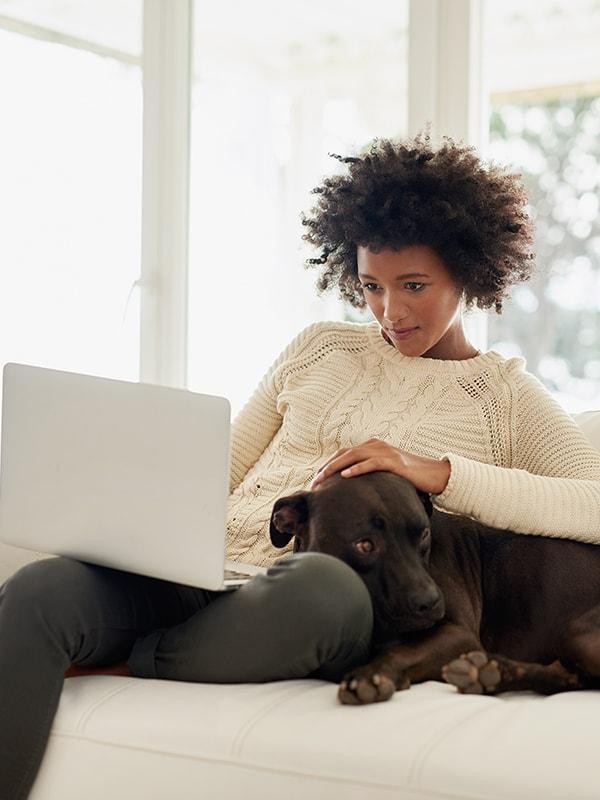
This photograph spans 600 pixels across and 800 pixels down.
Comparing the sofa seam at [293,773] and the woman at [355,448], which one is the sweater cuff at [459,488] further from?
the sofa seam at [293,773]

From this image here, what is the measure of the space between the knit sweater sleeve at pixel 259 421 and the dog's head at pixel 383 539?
0.55m

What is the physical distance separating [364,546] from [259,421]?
709 mm

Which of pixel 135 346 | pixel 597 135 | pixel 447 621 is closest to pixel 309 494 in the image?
pixel 447 621

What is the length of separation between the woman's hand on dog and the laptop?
0.23m

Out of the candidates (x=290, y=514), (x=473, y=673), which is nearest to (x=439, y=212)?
(x=290, y=514)

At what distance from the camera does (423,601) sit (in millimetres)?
1797

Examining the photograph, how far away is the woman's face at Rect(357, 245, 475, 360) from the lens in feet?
7.72

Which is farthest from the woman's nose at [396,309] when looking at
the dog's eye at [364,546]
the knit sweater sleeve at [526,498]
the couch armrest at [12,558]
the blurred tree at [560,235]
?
the blurred tree at [560,235]

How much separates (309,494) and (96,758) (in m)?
0.53

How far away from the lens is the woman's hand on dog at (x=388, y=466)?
1954 millimetres

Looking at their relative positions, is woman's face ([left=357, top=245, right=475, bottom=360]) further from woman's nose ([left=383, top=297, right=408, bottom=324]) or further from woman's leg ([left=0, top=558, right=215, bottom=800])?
woman's leg ([left=0, top=558, right=215, bottom=800])

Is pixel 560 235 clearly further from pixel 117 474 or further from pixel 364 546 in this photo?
pixel 117 474

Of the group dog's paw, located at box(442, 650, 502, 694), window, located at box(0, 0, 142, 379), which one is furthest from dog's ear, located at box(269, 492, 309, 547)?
window, located at box(0, 0, 142, 379)

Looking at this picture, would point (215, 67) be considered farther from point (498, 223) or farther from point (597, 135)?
point (498, 223)
